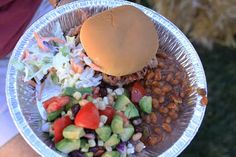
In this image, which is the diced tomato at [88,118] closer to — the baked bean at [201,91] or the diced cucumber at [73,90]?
the diced cucumber at [73,90]

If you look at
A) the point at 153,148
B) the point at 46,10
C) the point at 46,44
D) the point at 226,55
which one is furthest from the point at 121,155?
the point at 226,55

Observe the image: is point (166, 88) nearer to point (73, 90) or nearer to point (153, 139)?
point (153, 139)

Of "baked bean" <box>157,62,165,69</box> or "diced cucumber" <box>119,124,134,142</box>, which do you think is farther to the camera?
"baked bean" <box>157,62,165,69</box>

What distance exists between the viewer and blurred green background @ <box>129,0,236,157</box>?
1.68 m

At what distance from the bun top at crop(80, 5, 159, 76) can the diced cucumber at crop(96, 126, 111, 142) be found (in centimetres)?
14

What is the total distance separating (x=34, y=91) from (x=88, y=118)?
8.6 inches

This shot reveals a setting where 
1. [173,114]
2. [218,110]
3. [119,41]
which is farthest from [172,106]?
[218,110]

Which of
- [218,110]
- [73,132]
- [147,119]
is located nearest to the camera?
[73,132]

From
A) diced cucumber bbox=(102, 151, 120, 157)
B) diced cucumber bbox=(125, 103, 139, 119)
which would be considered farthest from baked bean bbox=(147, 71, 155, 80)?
diced cucumber bbox=(102, 151, 120, 157)

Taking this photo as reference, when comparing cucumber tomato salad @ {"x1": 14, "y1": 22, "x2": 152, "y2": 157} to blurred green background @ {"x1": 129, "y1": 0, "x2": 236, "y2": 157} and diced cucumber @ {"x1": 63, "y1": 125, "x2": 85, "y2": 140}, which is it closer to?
diced cucumber @ {"x1": 63, "y1": 125, "x2": 85, "y2": 140}

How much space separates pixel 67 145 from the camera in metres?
1.12

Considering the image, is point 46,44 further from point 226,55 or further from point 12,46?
point 226,55

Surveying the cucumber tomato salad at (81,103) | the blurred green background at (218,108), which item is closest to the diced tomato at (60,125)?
the cucumber tomato salad at (81,103)

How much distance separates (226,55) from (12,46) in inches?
36.3
